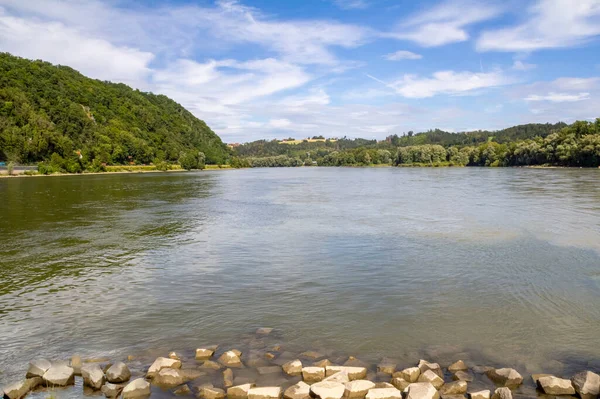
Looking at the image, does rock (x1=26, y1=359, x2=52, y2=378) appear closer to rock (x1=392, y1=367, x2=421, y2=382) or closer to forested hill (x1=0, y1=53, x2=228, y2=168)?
rock (x1=392, y1=367, x2=421, y2=382)

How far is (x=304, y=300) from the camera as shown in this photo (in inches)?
574

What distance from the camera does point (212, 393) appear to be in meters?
8.58

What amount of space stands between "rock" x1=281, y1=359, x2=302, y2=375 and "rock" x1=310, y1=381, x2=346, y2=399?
3.28ft

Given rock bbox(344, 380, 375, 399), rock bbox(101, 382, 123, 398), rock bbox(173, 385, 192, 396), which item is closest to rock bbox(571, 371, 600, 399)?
rock bbox(344, 380, 375, 399)

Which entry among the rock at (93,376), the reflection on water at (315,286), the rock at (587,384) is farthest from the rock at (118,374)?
the rock at (587,384)

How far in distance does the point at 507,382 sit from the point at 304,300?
691 cm

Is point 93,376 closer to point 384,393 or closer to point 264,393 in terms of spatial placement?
point 264,393

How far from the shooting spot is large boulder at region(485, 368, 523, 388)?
29.7ft

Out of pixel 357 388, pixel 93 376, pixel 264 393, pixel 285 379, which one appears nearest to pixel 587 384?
pixel 357 388

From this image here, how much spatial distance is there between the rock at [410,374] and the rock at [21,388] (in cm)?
744

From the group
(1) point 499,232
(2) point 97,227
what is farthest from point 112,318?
(1) point 499,232

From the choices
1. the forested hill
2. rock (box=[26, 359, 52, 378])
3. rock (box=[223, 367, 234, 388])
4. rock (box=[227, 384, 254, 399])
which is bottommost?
rock (box=[223, 367, 234, 388])

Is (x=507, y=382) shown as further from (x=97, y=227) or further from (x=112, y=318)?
(x=97, y=227)

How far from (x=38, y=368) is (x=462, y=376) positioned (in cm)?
899
